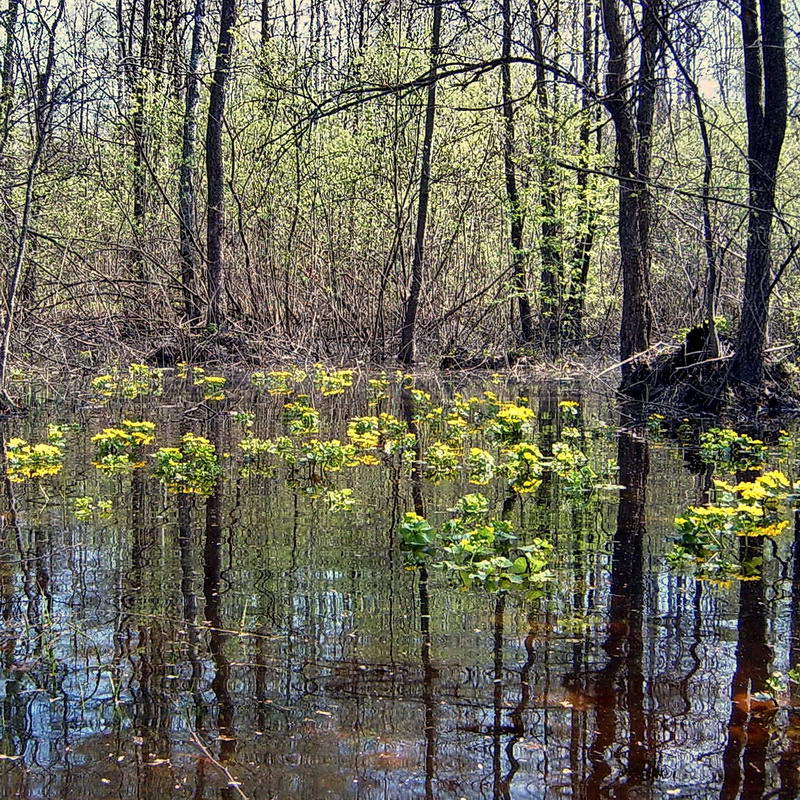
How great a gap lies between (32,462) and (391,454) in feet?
10.6

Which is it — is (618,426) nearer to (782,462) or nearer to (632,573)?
(782,462)

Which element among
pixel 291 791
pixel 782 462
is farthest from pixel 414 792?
pixel 782 462

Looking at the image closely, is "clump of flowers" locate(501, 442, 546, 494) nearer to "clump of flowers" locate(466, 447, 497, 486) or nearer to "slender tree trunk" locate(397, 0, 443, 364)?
"clump of flowers" locate(466, 447, 497, 486)

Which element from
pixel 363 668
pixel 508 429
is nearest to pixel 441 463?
pixel 508 429

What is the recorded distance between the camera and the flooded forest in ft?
11.1

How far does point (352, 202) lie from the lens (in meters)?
19.3

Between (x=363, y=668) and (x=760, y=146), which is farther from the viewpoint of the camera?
(x=760, y=146)

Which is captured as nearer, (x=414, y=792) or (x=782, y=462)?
(x=414, y=792)

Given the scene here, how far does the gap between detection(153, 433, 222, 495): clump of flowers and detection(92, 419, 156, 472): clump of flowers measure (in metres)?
0.25

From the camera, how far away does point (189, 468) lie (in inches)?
312

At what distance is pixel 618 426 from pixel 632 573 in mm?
6503

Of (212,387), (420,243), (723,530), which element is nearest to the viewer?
(723,530)

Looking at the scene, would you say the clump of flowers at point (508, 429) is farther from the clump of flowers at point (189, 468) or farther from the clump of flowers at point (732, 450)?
the clump of flowers at point (189, 468)

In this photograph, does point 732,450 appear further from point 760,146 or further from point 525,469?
point 760,146
